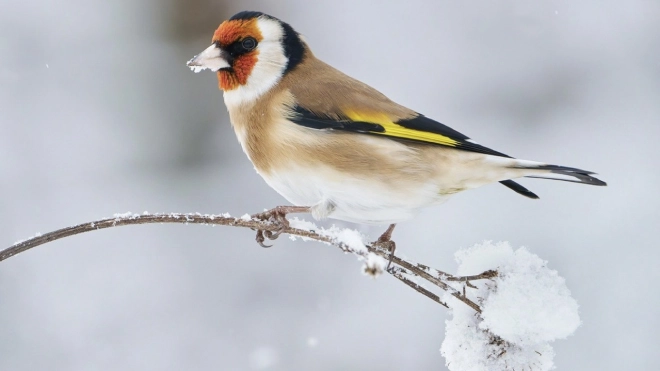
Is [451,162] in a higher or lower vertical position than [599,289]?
lower

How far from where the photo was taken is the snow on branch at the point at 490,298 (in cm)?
161

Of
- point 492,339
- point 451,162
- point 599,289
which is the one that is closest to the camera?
point 492,339

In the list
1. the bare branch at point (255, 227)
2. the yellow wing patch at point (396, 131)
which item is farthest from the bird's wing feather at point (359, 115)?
the bare branch at point (255, 227)

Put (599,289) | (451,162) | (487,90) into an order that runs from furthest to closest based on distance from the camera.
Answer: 1. (487,90)
2. (599,289)
3. (451,162)

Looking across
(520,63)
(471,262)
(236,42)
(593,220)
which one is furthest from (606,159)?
(471,262)

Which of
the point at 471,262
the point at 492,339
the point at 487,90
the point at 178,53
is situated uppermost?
the point at 178,53

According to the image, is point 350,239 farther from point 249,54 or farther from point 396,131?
point 249,54

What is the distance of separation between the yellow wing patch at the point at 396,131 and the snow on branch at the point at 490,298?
82 cm

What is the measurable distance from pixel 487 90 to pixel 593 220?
4.98 feet

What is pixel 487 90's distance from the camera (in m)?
6.40

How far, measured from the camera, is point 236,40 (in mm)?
2717

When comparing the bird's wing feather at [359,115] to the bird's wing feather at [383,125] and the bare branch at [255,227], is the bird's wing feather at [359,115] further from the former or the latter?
the bare branch at [255,227]

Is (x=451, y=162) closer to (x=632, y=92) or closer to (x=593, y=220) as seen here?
(x=593, y=220)

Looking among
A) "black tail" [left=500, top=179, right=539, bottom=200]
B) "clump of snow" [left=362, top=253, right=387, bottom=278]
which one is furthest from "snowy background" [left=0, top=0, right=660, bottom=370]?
"clump of snow" [left=362, top=253, right=387, bottom=278]
